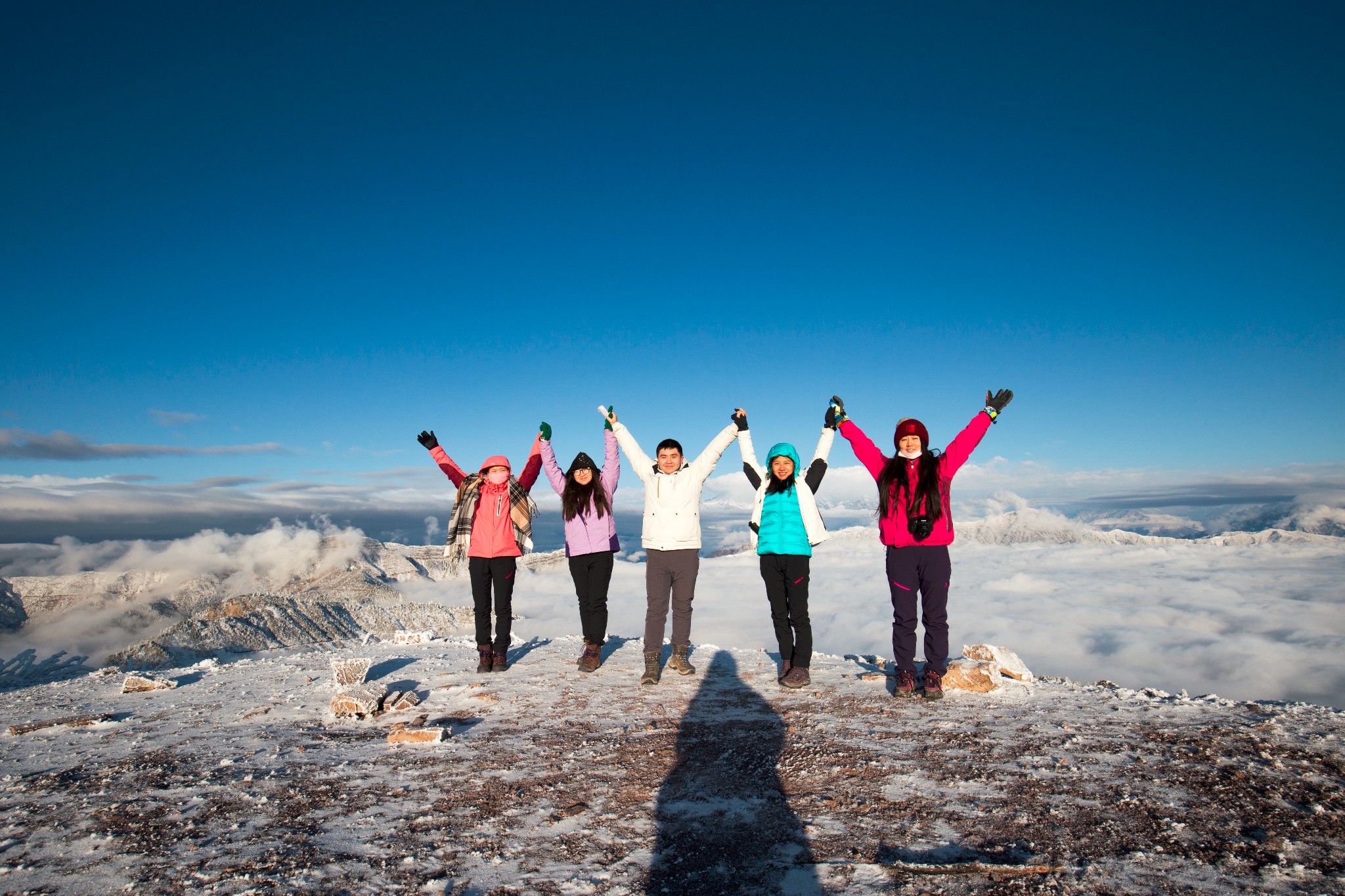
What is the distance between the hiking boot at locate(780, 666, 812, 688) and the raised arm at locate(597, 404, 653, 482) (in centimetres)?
291

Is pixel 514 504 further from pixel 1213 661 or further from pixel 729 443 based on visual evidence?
pixel 1213 661

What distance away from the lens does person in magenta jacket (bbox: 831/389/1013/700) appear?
614 centimetres

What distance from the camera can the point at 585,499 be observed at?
7.81 m

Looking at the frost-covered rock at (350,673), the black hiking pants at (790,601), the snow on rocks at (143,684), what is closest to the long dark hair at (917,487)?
the black hiking pants at (790,601)

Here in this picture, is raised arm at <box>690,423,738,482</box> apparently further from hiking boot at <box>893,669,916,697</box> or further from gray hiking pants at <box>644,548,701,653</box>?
hiking boot at <box>893,669,916,697</box>

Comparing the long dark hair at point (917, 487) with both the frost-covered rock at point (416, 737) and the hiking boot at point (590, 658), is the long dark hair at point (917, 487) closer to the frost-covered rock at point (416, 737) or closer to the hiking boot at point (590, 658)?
the hiking boot at point (590, 658)

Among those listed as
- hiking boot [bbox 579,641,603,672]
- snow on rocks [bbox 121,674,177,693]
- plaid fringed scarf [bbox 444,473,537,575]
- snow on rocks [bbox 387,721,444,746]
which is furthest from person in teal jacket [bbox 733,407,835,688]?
snow on rocks [bbox 121,674,177,693]

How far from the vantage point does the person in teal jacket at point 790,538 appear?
22.4 ft

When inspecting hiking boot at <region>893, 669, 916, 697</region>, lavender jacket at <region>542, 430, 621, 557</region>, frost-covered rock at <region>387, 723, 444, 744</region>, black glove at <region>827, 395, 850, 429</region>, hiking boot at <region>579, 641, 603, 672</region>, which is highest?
black glove at <region>827, 395, 850, 429</region>

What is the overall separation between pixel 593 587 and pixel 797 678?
9.38 ft

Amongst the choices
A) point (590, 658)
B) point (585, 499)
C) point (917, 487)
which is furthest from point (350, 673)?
point (917, 487)

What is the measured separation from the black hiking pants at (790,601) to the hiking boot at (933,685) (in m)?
1.29

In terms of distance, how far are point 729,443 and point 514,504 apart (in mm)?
3045

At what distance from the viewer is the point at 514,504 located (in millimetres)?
7953
